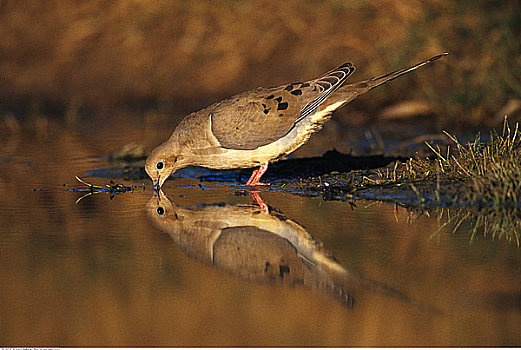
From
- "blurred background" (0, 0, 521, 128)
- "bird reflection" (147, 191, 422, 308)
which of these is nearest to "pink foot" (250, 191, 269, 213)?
"bird reflection" (147, 191, 422, 308)

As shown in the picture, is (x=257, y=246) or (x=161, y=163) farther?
(x=161, y=163)

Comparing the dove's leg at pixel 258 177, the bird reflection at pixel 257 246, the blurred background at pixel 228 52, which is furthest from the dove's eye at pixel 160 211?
the blurred background at pixel 228 52

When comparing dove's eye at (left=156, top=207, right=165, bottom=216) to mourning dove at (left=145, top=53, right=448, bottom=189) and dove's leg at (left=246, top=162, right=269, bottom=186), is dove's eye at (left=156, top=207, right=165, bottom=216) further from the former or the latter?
dove's leg at (left=246, top=162, right=269, bottom=186)

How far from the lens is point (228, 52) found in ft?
43.1

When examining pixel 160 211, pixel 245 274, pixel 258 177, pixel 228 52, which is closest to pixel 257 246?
pixel 245 274

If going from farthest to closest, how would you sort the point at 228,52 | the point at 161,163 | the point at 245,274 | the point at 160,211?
the point at 228,52, the point at 161,163, the point at 160,211, the point at 245,274

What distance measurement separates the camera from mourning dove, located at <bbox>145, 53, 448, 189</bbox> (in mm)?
6715

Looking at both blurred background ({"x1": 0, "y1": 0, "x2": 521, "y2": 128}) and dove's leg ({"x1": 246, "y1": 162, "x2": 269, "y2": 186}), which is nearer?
dove's leg ({"x1": 246, "y1": 162, "x2": 269, "y2": 186})

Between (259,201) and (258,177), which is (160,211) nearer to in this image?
(259,201)

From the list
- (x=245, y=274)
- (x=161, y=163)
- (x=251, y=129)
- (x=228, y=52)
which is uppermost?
(x=228, y=52)

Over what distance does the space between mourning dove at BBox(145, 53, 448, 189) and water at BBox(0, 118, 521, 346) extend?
47 cm

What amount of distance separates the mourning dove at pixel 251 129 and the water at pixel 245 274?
466mm

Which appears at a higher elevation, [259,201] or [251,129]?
[251,129]

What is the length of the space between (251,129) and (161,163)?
775 millimetres
